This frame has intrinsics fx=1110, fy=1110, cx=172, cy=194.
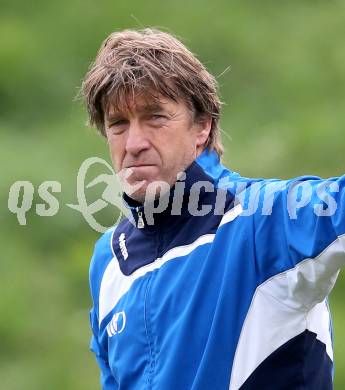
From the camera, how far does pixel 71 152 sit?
639cm

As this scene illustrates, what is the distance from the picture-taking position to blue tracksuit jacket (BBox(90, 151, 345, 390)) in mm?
2559

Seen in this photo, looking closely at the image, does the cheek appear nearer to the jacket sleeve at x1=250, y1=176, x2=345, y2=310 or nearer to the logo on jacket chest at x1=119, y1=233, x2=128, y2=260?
the logo on jacket chest at x1=119, y1=233, x2=128, y2=260

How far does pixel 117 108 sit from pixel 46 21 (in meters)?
4.61

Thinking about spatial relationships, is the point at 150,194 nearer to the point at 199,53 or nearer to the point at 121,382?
the point at 121,382

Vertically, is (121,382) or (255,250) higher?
(255,250)

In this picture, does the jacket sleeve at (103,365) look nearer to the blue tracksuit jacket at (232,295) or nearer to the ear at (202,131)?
the blue tracksuit jacket at (232,295)

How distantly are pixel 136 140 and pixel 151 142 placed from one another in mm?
40

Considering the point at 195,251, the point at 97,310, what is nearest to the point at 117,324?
the point at 97,310

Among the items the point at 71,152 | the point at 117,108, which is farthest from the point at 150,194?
the point at 71,152

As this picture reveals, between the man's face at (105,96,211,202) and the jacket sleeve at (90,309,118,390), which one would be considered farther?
the jacket sleeve at (90,309,118,390)

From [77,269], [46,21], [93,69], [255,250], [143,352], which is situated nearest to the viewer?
[255,250]

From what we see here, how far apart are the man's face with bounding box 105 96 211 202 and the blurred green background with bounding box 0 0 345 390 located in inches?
93.1

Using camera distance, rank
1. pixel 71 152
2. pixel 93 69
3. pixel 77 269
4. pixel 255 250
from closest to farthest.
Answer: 1. pixel 255 250
2. pixel 93 69
3. pixel 77 269
4. pixel 71 152

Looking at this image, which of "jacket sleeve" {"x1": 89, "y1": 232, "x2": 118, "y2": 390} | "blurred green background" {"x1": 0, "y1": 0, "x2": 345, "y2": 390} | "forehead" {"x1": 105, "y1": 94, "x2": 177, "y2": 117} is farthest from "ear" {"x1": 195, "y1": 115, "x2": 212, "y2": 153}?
"blurred green background" {"x1": 0, "y1": 0, "x2": 345, "y2": 390}
